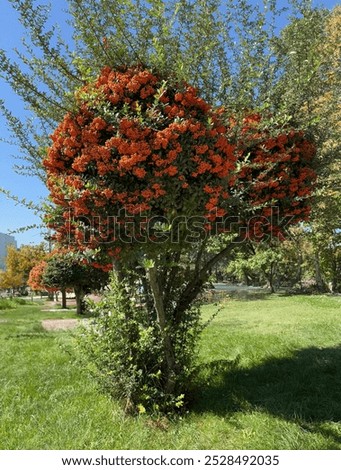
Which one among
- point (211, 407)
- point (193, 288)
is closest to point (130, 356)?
point (211, 407)

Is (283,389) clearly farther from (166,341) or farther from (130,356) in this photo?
(130,356)

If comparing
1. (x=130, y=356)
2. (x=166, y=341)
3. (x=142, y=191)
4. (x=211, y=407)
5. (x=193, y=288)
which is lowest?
(x=211, y=407)

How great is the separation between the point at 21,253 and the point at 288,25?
57.7 meters

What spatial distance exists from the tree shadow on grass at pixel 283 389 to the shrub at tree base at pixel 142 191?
0.80 m

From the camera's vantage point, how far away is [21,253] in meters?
58.4

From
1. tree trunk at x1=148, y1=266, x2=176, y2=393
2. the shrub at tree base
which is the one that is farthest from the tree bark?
tree trunk at x1=148, y1=266, x2=176, y2=393

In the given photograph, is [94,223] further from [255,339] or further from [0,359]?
[255,339]

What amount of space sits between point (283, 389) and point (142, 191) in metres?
4.57

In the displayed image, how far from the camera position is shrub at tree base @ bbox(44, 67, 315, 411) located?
15.4ft

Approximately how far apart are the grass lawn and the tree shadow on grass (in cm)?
2

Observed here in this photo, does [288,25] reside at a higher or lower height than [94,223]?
higher

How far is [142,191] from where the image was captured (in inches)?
182
